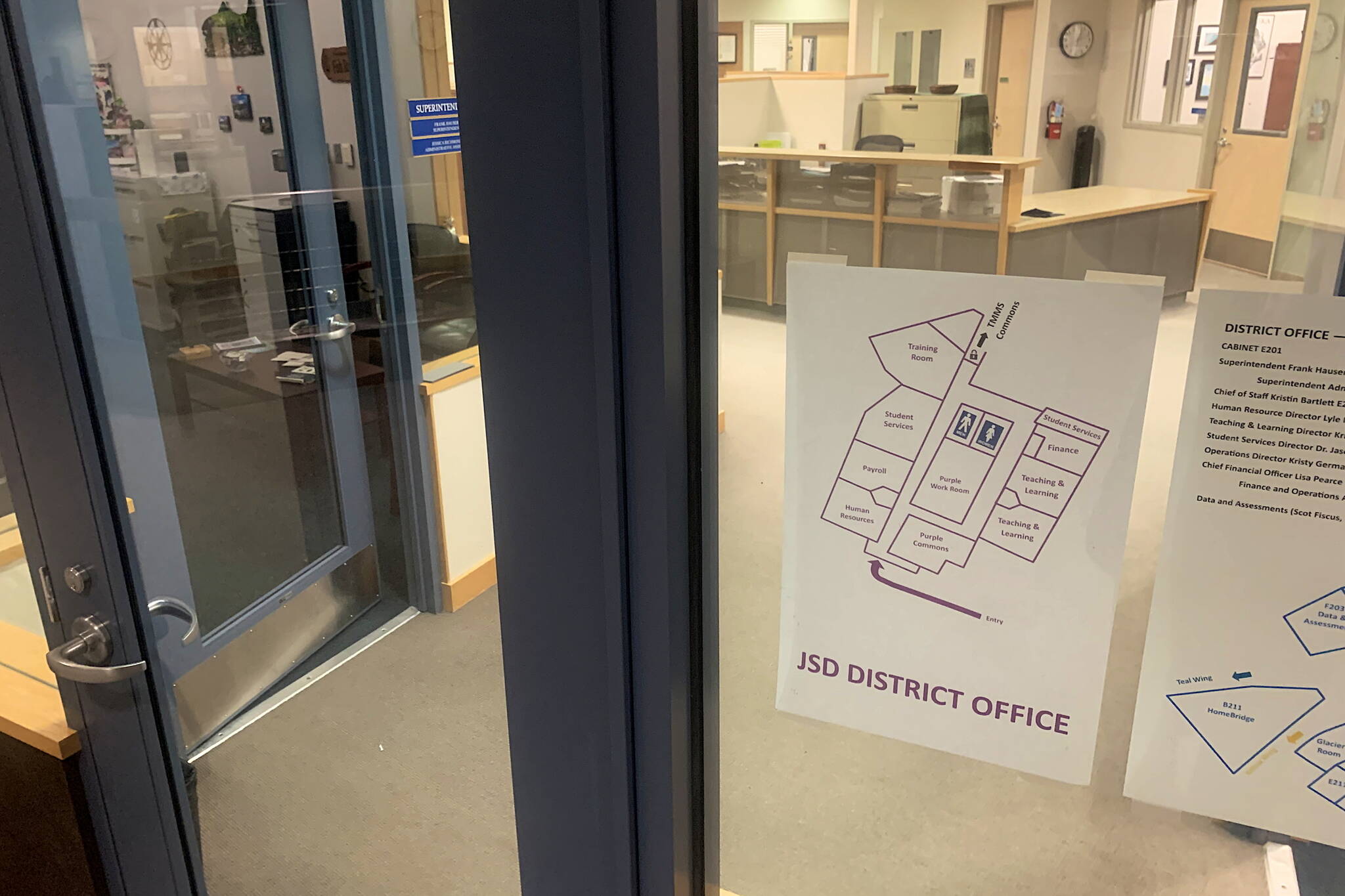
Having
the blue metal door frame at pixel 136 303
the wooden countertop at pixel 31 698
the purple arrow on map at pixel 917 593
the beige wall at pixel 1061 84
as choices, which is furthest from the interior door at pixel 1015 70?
the wooden countertop at pixel 31 698

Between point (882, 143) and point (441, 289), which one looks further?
point (441, 289)

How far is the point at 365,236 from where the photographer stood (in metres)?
Result: 1.51

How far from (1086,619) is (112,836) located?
150 cm

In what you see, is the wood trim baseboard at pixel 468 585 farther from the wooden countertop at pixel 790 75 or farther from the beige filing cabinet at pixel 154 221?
the beige filing cabinet at pixel 154 221

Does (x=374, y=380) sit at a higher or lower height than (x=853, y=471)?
lower

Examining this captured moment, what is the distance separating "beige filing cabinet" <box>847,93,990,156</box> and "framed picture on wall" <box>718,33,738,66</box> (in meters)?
0.12

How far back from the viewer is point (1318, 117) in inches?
20.4

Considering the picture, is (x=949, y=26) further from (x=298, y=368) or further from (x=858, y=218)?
(x=298, y=368)

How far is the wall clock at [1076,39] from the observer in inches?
22.6

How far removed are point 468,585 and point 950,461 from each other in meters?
0.65

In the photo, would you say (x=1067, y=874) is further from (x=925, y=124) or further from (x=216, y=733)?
(x=216, y=733)

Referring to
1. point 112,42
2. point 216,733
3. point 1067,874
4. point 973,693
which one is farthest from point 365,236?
point 1067,874

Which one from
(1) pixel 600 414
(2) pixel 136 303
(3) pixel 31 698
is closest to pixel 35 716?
(3) pixel 31 698

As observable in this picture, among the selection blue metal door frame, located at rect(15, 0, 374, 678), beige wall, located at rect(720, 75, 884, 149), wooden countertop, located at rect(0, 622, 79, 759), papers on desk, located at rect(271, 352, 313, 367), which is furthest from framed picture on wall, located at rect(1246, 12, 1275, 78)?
wooden countertop, located at rect(0, 622, 79, 759)
